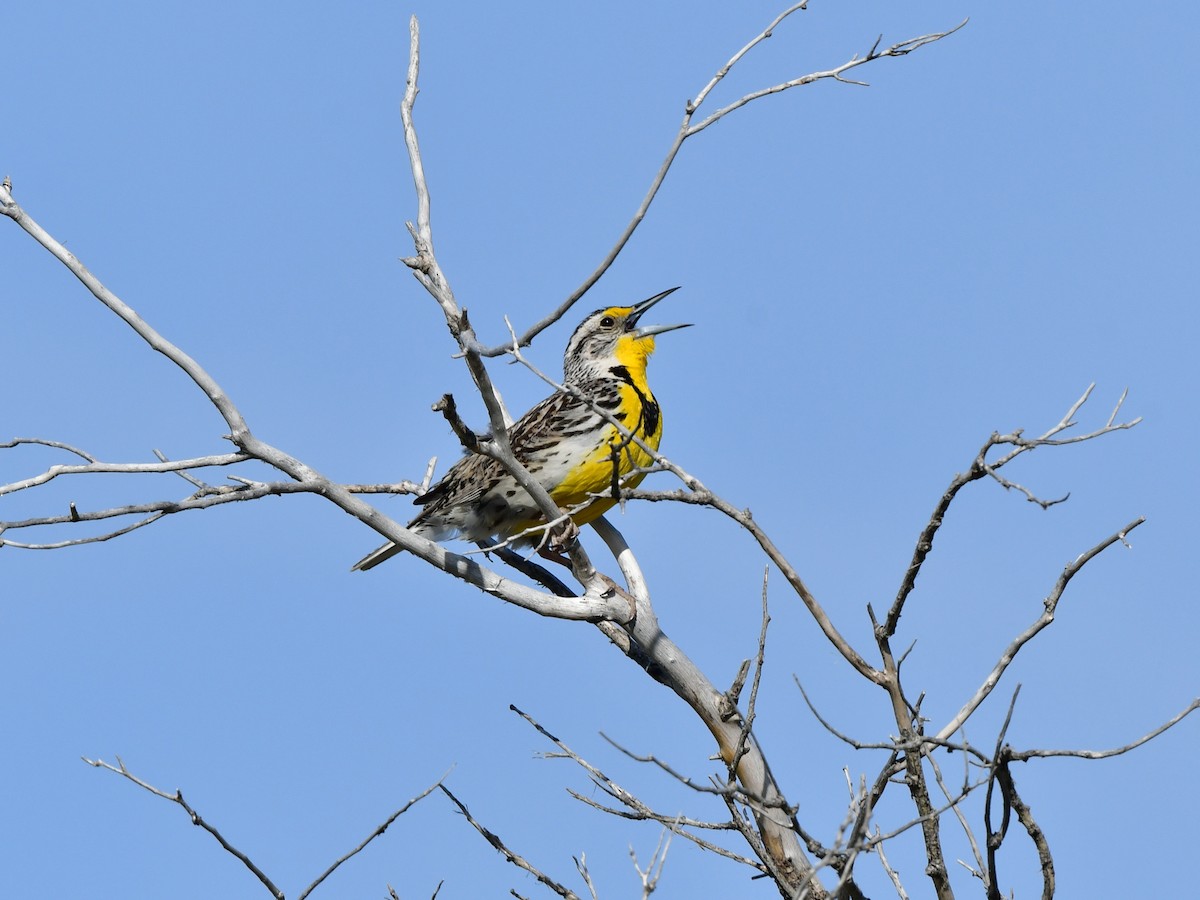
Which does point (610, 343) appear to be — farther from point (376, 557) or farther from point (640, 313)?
point (376, 557)

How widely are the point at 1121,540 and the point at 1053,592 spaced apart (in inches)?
10.3

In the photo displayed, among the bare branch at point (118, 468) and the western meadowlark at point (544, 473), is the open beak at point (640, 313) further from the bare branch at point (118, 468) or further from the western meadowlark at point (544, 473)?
the bare branch at point (118, 468)

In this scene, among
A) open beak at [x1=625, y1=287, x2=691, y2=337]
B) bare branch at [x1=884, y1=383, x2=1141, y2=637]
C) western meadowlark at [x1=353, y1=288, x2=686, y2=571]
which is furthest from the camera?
open beak at [x1=625, y1=287, x2=691, y2=337]

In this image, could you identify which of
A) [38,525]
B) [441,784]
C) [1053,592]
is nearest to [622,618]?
[441,784]

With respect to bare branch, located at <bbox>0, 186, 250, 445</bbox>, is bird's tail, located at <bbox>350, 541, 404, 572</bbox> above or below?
above

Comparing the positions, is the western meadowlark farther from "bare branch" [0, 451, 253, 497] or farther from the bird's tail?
"bare branch" [0, 451, 253, 497]

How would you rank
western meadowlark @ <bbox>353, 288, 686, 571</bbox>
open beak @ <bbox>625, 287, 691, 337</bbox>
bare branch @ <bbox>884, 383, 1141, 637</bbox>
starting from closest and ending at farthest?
1. bare branch @ <bbox>884, 383, 1141, 637</bbox>
2. western meadowlark @ <bbox>353, 288, 686, 571</bbox>
3. open beak @ <bbox>625, 287, 691, 337</bbox>

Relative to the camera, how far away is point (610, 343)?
820cm

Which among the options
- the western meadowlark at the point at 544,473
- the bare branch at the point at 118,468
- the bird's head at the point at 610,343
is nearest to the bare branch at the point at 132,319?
the bare branch at the point at 118,468

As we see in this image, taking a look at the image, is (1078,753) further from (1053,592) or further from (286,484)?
(286,484)

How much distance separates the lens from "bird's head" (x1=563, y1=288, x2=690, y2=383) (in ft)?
26.4

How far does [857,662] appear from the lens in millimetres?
Result: 4508

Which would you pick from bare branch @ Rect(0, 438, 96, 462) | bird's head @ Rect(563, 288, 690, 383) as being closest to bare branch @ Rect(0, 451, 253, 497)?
bare branch @ Rect(0, 438, 96, 462)

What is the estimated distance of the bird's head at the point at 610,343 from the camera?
8.05 m
